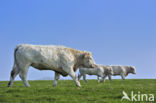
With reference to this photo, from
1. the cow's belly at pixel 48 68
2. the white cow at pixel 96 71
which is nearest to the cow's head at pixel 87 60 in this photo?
the cow's belly at pixel 48 68

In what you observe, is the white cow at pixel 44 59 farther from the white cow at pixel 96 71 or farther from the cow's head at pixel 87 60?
the white cow at pixel 96 71

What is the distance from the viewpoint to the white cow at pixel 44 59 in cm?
1650

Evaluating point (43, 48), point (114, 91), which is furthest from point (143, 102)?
point (43, 48)

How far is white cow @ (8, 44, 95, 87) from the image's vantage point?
16.5 metres

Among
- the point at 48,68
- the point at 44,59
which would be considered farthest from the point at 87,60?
the point at 44,59

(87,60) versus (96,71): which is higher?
(87,60)

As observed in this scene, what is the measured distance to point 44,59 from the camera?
16.8 metres

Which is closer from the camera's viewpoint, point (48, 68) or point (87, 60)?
point (48, 68)

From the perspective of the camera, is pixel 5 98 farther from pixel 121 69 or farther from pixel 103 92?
pixel 121 69

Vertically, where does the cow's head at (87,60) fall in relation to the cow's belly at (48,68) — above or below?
above

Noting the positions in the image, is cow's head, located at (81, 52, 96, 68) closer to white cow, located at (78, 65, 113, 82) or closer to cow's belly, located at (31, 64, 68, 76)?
cow's belly, located at (31, 64, 68, 76)

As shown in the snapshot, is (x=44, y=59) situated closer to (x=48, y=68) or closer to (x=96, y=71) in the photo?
(x=48, y=68)

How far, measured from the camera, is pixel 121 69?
4225 cm

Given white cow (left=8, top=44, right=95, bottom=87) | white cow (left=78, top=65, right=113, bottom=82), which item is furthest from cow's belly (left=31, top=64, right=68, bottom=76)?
white cow (left=78, top=65, right=113, bottom=82)
